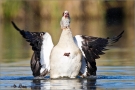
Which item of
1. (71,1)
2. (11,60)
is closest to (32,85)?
(11,60)

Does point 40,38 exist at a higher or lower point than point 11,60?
higher

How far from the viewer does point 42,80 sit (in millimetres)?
11766

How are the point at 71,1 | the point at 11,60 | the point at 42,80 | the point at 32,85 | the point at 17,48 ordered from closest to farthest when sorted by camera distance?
the point at 32,85, the point at 42,80, the point at 11,60, the point at 17,48, the point at 71,1

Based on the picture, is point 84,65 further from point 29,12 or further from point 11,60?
point 29,12

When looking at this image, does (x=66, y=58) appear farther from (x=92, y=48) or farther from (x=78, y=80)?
(x=92, y=48)

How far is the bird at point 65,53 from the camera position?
38.5ft

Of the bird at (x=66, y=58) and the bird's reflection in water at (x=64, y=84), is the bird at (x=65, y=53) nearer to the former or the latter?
the bird at (x=66, y=58)

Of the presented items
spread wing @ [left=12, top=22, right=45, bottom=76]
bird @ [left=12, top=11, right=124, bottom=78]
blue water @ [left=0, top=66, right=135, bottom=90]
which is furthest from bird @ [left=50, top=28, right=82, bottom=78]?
spread wing @ [left=12, top=22, right=45, bottom=76]

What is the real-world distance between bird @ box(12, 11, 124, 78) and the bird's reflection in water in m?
0.29

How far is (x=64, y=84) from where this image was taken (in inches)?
425

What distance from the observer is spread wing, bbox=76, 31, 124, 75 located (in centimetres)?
1229

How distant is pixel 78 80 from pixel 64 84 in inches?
32.8

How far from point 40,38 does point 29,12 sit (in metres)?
24.2

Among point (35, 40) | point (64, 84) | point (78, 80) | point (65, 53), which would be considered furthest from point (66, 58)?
point (64, 84)
